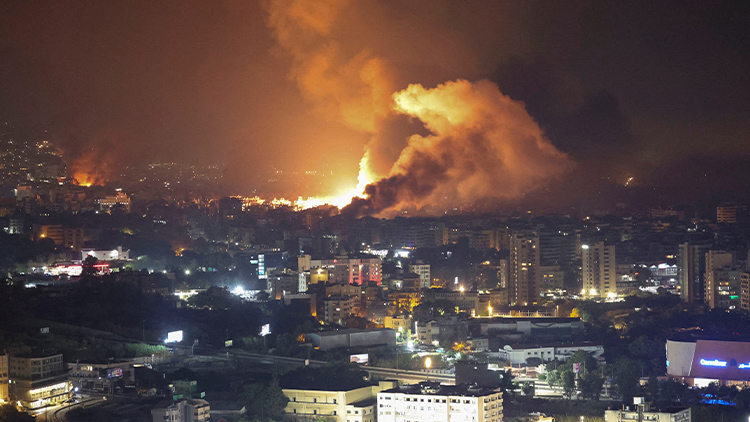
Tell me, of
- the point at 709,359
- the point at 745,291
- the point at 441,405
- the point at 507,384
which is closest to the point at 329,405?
the point at 441,405

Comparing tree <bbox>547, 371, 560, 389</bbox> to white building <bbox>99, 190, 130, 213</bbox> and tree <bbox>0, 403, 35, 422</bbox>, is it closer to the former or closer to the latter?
tree <bbox>0, 403, 35, 422</bbox>

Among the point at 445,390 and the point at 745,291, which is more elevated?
the point at 745,291

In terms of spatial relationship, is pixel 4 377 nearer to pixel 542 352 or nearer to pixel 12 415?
pixel 12 415

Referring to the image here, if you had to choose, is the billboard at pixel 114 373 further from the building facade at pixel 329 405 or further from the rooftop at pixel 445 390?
the rooftop at pixel 445 390

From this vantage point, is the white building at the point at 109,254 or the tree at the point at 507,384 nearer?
the tree at the point at 507,384

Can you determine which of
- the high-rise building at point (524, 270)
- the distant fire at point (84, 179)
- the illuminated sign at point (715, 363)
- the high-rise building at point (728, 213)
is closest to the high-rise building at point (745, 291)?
the high-rise building at point (524, 270)
